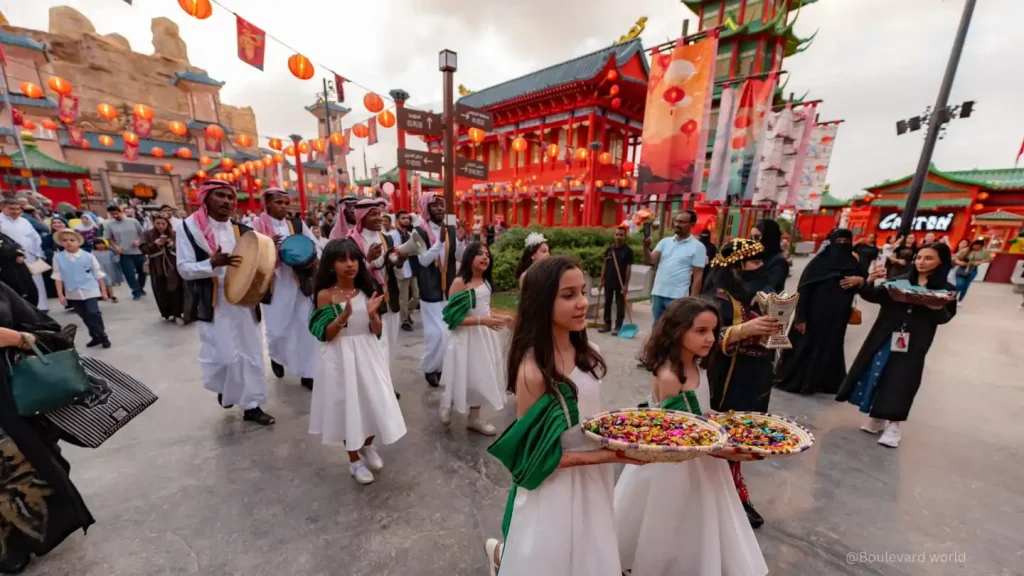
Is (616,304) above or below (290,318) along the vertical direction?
below

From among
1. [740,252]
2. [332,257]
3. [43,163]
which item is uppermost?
[43,163]

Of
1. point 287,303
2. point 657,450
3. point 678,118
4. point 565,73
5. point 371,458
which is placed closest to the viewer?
point 657,450

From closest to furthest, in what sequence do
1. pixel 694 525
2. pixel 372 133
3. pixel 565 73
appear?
pixel 694 525 → pixel 372 133 → pixel 565 73

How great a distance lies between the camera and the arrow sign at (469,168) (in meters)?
5.28

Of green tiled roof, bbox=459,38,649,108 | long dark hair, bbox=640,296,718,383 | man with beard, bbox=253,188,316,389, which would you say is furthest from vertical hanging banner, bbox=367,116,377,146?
long dark hair, bbox=640,296,718,383

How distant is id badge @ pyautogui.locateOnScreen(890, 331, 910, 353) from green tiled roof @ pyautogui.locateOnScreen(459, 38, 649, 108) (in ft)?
45.5

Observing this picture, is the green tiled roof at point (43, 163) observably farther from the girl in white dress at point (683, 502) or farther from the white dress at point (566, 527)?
the girl in white dress at point (683, 502)

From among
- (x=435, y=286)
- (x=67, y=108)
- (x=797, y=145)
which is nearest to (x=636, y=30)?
(x=797, y=145)

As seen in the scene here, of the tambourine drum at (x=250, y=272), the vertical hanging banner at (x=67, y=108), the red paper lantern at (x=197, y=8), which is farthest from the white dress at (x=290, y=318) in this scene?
the vertical hanging banner at (x=67, y=108)

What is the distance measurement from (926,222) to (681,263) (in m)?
27.2

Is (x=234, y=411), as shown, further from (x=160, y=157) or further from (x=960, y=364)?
(x=160, y=157)

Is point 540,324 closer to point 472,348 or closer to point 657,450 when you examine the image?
point 657,450

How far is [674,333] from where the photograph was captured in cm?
193

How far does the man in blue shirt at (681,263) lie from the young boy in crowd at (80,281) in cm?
791
